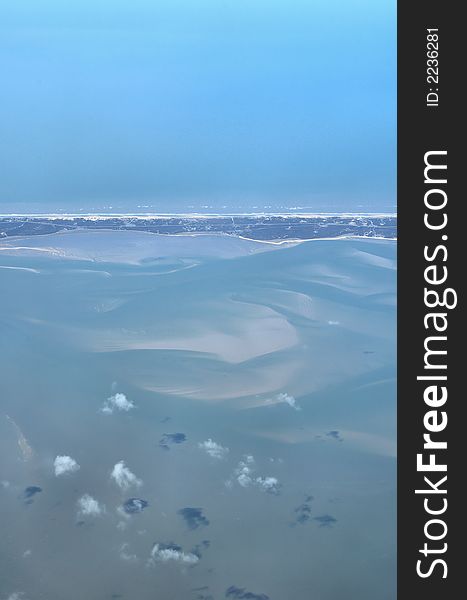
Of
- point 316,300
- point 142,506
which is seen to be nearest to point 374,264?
point 316,300

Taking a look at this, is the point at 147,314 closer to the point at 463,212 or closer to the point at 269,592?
the point at 269,592

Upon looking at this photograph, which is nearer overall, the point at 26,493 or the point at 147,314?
the point at 26,493

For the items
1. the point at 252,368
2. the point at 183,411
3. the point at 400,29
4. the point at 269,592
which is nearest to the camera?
the point at 400,29

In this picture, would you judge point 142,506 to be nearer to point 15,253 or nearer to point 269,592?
point 269,592

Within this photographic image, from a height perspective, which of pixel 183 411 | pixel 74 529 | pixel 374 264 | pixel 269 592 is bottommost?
pixel 269 592

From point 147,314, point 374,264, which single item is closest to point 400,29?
point 147,314

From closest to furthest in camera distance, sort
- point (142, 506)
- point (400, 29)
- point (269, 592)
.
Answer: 1. point (400, 29)
2. point (269, 592)
3. point (142, 506)

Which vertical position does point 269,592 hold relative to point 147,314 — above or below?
below
